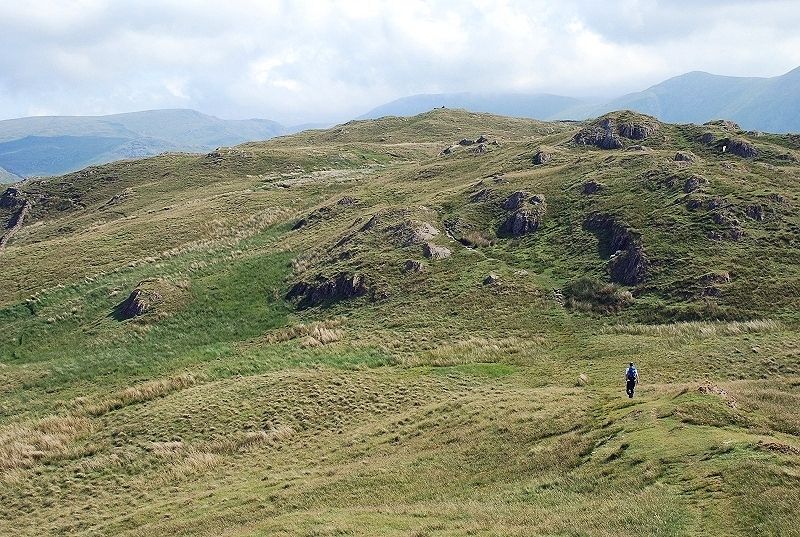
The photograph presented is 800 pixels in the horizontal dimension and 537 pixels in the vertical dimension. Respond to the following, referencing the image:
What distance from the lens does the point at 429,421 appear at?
3094 cm

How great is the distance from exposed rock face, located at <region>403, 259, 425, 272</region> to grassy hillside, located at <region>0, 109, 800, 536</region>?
0.29 m

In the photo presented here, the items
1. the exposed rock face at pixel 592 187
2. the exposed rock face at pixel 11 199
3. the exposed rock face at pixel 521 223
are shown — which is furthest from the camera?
the exposed rock face at pixel 11 199

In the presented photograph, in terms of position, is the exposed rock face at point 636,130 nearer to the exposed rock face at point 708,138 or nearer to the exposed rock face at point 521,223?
the exposed rock face at point 708,138

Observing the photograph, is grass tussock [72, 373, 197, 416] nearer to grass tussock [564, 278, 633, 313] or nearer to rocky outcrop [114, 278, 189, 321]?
rocky outcrop [114, 278, 189, 321]

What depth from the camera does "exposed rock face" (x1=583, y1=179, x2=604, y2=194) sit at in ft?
209

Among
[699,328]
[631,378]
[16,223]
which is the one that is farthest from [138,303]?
[16,223]

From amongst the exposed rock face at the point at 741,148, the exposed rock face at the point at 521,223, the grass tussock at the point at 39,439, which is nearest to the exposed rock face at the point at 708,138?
the exposed rock face at the point at 741,148

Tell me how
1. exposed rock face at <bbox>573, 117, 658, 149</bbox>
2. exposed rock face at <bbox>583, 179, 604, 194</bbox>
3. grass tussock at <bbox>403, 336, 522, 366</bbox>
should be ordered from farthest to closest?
exposed rock face at <bbox>573, 117, 658, 149</bbox>, exposed rock face at <bbox>583, 179, 604, 194</bbox>, grass tussock at <bbox>403, 336, 522, 366</bbox>

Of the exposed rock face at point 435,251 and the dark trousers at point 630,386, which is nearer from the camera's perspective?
the dark trousers at point 630,386

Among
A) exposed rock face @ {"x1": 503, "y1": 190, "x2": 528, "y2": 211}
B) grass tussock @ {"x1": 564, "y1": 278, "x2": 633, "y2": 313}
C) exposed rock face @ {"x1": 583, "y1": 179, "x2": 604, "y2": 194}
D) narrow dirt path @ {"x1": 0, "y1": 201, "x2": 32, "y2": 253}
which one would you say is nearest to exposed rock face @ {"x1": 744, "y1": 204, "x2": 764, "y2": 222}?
exposed rock face @ {"x1": 583, "y1": 179, "x2": 604, "y2": 194}

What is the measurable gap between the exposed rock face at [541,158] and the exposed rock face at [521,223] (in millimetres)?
22196

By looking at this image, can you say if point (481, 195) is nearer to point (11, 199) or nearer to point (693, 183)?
point (693, 183)

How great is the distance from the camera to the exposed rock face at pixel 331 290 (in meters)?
55.9

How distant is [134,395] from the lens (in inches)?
1572
